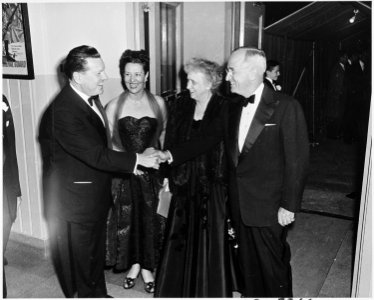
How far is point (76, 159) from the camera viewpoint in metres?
2.30

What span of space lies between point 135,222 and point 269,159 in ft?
4.05

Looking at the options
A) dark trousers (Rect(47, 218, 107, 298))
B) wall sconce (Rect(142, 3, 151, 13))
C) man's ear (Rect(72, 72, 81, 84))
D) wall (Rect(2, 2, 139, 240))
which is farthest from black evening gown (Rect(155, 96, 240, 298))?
wall sconce (Rect(142, 3, 151, 13))

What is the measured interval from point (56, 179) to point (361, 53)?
296 inches

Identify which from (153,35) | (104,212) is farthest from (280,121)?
(153,35)

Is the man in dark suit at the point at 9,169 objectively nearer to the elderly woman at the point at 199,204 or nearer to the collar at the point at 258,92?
the elderly woman at the point at 199,204

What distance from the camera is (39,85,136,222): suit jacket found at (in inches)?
87.4

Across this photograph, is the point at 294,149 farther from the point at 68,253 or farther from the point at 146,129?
the point at 68,253

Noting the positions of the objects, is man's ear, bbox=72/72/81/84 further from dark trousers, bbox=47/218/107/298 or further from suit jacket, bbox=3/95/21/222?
dark trousers, bbox=47/218/107/298

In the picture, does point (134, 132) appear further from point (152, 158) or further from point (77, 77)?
point (77, 77)

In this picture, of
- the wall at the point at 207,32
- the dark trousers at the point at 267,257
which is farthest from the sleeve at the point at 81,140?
the wall at the point at 207,32

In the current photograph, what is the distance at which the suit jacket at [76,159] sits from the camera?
2.22 metres

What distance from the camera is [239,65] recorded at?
2178 mm

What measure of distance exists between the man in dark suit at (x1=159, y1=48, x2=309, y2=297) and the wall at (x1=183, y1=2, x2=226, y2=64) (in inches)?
103

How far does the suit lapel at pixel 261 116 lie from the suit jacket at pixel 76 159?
0.76 meters
